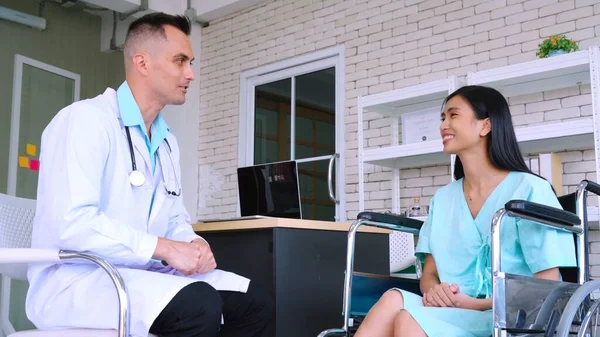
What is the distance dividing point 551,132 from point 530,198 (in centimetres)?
175

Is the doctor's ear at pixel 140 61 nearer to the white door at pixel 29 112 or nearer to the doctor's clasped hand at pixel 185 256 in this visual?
the doctor's clasped hand at pixel 185 256

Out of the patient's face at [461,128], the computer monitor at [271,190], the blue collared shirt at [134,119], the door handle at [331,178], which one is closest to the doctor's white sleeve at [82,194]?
the blue collared shirt at [134,119]

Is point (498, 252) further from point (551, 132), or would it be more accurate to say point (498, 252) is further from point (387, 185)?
point (387, 185)

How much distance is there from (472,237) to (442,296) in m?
0.26

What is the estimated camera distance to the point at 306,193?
5277mm

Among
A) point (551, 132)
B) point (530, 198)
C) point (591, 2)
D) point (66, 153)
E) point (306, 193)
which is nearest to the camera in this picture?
point (66, 153)

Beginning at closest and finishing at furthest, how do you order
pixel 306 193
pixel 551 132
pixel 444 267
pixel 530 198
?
1. pixel 530 198
2. pixel 444 267
3. pixel 551 132
4. pixel 306 193

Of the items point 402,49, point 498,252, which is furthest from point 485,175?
point 402,49

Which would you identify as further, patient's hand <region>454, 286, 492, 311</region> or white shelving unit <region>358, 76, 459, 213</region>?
white shelving unit <region>358, 76, 459, 213</region>

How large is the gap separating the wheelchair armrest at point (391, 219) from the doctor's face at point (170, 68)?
27.9 inches

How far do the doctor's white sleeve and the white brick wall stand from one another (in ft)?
9.66

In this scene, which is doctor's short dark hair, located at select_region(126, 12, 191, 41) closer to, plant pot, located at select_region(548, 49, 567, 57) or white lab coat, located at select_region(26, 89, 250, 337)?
white lab coat, located at select_region(26, 89, 250, 337)

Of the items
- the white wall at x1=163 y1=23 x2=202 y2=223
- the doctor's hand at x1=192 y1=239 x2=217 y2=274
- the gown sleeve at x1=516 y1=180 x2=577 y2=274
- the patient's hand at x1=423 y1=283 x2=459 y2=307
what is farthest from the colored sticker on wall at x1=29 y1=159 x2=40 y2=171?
the gown sleeve at x1=516 y1=180 x2=577 y2=274

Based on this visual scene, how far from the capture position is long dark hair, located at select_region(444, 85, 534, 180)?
211 cm
